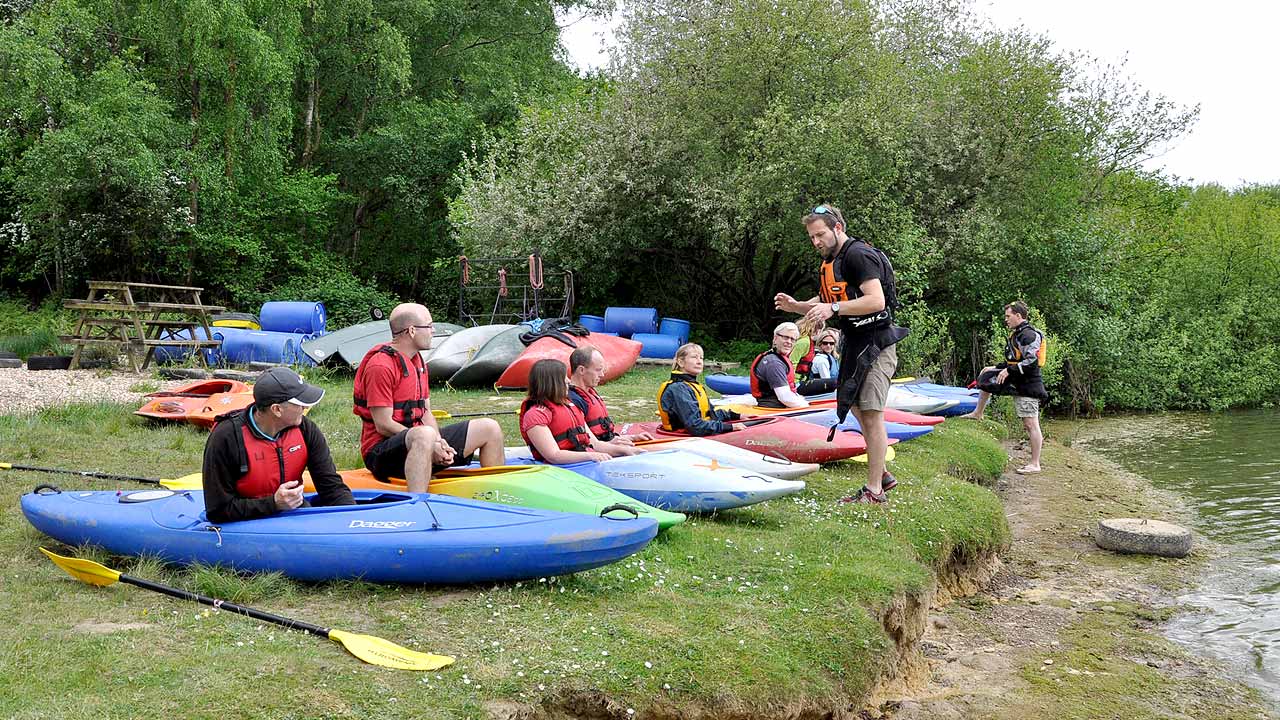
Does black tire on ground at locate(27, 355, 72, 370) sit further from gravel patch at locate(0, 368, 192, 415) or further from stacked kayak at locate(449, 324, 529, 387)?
stacked kayak at locate(449, 324, 529, 387)

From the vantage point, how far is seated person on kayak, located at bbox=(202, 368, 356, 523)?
415 centimetres

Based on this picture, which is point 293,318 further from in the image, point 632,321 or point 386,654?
point 386,654

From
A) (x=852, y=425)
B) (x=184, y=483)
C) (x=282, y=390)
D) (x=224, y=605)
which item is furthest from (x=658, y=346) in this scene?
(x=224, y=605)

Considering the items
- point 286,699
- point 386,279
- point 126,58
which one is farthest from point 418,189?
point 286,699

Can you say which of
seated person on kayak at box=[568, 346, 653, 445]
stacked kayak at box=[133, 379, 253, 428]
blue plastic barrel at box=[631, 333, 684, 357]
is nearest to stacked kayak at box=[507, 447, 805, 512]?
seated person on kayak at box=[568, 346, 653, 445]

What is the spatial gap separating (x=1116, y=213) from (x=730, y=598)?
631 inches

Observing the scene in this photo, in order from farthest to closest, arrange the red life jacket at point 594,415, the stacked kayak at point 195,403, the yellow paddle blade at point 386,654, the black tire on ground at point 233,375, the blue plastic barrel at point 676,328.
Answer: the blue plastic barrel at point 676,328 < the black tire on ground at point 233,375 < the stacked kayak at point 195,403 < the red life jacket at point 594,415 < the yellow paddle blade at point 386,654

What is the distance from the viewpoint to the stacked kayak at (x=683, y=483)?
5547mm

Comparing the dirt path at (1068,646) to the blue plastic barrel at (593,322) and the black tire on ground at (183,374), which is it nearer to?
the black tire on ground at (183,374)

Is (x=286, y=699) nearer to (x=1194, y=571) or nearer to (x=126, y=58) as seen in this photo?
(x=1194, y=571)

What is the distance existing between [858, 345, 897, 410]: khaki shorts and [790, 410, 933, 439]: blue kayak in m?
2.01

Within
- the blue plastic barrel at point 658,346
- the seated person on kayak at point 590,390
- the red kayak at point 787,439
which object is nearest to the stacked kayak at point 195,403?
the seated person on kayak at point 590,390

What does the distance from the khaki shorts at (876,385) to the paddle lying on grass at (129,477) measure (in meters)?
4.01

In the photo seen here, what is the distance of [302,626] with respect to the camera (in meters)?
3.65
